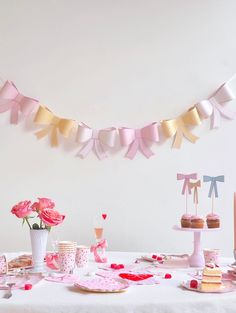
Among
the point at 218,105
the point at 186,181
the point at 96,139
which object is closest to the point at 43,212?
the point at 186,181

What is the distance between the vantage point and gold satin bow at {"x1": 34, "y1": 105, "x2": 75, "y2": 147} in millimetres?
2309

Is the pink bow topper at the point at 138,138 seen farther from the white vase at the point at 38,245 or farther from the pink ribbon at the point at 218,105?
the white vase at the point at 38,245

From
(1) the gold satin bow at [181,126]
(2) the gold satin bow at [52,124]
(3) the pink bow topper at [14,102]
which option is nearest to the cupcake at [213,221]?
(1) the gold satin bow at [181,126]

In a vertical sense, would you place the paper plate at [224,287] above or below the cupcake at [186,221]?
below

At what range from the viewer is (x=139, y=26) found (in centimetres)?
241

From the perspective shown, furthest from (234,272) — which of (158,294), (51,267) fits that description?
(51,267)

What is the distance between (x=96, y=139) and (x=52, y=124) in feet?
0.77

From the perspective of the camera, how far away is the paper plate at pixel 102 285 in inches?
49.4

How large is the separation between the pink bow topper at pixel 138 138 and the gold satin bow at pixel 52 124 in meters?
0.26

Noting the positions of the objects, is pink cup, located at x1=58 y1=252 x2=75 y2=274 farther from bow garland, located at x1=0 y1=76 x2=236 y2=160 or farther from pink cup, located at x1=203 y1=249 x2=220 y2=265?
bow garland, located at x1=0 y1=76 x2=236 y2=160

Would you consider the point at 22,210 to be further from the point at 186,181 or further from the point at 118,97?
the point at 118,97

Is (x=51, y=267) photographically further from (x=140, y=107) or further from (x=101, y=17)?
(x=101, y=17)

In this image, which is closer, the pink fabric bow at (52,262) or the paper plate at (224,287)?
the paper plate at (224,287)

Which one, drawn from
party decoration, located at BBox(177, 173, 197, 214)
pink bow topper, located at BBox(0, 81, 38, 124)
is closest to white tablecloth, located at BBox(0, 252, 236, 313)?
party decoration, located at BBox(177, 173, 197, 214)
